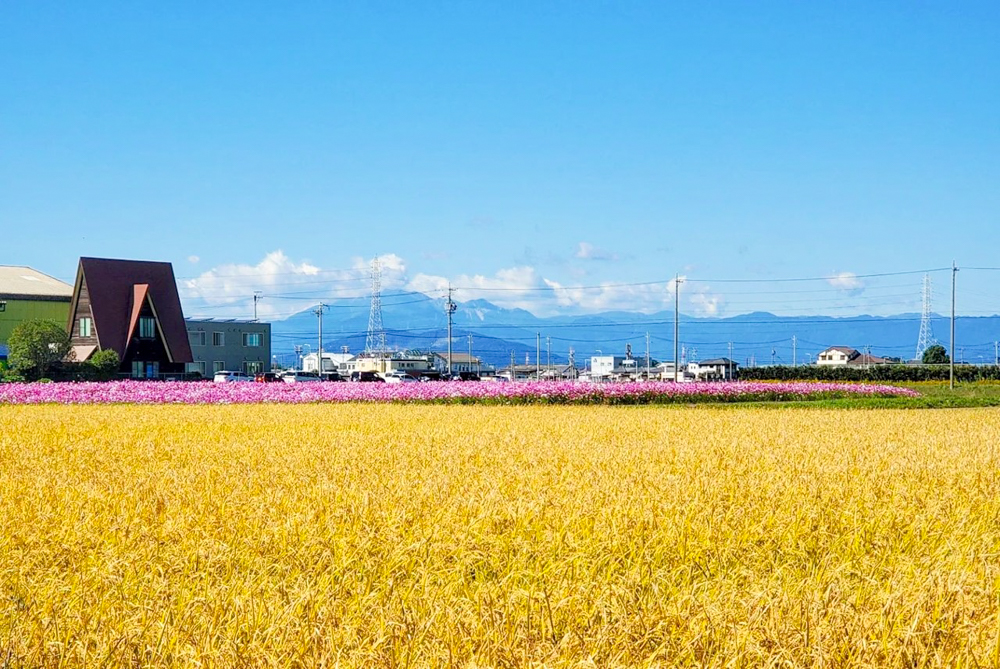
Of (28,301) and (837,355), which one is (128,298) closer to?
(28,301)

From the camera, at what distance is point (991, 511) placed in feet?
23.8

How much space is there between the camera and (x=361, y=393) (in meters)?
31.8

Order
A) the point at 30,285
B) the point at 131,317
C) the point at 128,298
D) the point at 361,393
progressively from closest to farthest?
the point at 361,393
the point at 131,317
the point at 128,298
the point at 30,285

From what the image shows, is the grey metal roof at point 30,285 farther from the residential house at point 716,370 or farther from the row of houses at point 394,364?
the residential house at point 716,370

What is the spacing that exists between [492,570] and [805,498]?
2999 millimetres

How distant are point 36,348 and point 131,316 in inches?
239

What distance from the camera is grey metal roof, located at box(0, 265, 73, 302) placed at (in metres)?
65.8

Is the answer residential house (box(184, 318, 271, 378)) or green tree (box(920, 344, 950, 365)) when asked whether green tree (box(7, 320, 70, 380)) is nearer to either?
residential house (box(184, 318, 271, 378))

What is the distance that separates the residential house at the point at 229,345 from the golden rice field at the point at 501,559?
2727 inches

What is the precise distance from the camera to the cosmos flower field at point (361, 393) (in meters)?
30.8

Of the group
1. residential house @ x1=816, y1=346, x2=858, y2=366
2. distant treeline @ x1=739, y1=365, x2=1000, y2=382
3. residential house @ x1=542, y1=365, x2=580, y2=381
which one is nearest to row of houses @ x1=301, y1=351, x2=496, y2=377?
residential house @ x1=542, y1=365, x2=580, y2=381

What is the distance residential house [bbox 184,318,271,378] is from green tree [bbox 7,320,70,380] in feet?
76.9

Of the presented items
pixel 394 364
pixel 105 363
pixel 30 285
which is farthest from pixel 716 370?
pixel 105 363

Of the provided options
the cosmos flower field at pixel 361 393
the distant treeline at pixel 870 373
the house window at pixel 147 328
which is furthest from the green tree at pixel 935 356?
the cosmos flower field at pixel 361 393
